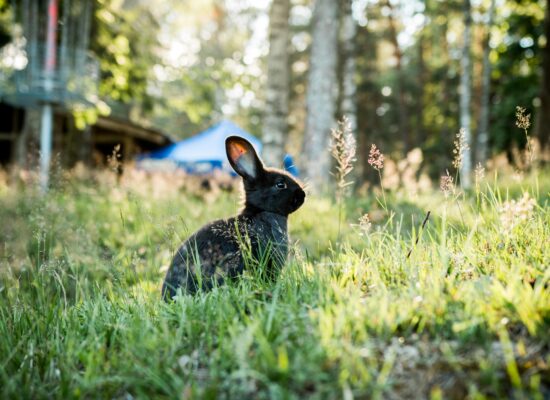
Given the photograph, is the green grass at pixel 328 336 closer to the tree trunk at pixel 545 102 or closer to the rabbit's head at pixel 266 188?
the rabbit's head at pixel 266 188

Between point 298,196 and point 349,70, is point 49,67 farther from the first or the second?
point 298,196

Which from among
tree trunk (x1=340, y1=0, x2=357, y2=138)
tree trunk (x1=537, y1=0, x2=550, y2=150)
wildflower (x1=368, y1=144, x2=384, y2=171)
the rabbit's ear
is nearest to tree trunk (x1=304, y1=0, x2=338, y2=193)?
tree trunk (x1=340, y1=0, x2=357, y2=138)

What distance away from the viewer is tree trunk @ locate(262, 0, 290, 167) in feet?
35.1

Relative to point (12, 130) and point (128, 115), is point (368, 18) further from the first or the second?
point (12, 130)

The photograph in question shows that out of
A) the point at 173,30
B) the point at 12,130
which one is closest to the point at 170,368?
the point at 173,30

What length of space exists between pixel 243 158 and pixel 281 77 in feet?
23.8

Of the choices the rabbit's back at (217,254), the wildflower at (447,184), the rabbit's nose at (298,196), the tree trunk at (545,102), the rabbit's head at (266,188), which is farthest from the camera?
the tree trunk at (545,102)

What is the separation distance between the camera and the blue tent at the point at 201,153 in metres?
19.5

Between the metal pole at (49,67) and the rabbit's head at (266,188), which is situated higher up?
the metal pole at (49,67)

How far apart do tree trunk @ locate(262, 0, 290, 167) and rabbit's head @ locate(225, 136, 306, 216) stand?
6.45 metres

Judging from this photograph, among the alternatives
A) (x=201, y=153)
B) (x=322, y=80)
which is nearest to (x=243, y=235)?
(x=322, y=80)

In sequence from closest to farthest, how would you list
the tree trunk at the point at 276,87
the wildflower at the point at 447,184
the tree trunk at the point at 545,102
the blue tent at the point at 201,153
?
the wildflower at the point at 447,184, the tree trunk at the point at 276,87, the tree trunk at the point at 545,102, the blue tent at the point at 201,153

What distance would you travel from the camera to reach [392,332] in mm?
2283

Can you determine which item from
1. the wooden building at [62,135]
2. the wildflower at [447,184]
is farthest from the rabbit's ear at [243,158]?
the wooden building at [62,135]
